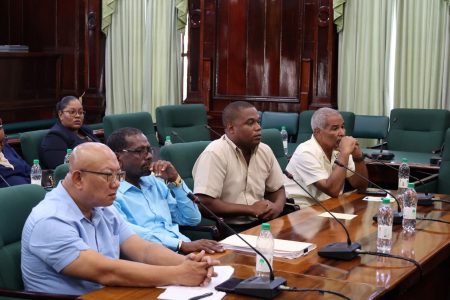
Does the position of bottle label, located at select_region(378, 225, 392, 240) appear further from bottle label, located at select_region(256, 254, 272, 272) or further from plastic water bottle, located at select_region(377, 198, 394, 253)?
bottle label, located at select_region(256, 254, 272, 272)

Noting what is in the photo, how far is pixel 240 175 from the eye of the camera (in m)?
4.39

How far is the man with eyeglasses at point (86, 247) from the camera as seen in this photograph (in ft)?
8.27

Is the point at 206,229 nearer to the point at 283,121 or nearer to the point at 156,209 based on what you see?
the point at 156,209

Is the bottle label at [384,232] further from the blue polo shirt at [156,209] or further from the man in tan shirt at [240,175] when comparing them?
the man in tan shirt at [240,175]

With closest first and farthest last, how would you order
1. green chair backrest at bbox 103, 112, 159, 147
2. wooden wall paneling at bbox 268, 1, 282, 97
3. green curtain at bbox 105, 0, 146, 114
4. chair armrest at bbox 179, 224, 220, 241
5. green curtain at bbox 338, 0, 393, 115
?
chair armrest at bbox 179, 224, 220, 241
green chair backrest at bbox 103, 112, 159, 147
green curtain at bbox 338, 0, 393, 115
wooden wall paneling at bbox 268, 1, 282, 97
green curtain at bbox 105, 0, 146, 114

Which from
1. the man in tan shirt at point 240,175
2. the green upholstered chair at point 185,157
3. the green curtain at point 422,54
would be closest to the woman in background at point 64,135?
the green upholstered chair at point 185,157

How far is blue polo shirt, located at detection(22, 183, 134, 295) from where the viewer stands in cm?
254

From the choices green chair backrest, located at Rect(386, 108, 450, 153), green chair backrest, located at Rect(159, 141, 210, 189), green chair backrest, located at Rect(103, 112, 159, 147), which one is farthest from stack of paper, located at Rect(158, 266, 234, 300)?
green chair backrest, located at Rect(386, 108, 450, 153)

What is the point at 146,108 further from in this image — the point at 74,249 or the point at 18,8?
the point at 74,249

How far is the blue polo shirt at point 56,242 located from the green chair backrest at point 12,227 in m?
0.10

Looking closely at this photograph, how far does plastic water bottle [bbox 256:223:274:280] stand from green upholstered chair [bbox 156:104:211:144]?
4002 millimetres

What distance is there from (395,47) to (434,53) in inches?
17.4

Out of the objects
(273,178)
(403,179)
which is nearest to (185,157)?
(273,178)

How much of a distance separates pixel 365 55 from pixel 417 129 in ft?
4.58
